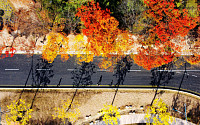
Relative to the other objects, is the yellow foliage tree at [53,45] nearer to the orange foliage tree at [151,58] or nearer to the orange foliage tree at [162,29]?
the orange foliage tree at [151,58]

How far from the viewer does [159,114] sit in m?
31.4

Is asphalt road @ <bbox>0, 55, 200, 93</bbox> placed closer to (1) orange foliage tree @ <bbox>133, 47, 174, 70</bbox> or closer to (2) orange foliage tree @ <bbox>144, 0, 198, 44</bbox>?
(1) orange foliage tree @ <bbox>133, 47, 174, 70</bbox>

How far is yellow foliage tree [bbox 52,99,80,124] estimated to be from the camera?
1218 inches

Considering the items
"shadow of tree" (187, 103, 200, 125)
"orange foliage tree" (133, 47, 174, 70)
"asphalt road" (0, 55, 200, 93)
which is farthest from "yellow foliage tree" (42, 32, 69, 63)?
"shadow of tree" (187, 103, 200, 125)

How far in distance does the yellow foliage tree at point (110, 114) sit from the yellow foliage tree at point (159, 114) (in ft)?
20.9

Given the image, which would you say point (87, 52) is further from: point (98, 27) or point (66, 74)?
point (98, 27)

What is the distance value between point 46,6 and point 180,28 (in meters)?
26.1

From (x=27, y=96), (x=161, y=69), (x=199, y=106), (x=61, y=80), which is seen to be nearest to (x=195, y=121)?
(x=199, y=106)

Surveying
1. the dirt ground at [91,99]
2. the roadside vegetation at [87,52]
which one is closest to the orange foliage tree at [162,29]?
the roadside vegetation at [87,52]

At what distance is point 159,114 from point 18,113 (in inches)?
1187

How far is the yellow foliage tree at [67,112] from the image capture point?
3094 centimetres

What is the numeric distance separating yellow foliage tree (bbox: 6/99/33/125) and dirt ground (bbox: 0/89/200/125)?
102cm

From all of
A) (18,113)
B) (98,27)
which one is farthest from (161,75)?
(18,113)

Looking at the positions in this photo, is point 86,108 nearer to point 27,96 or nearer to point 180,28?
point 27,96
